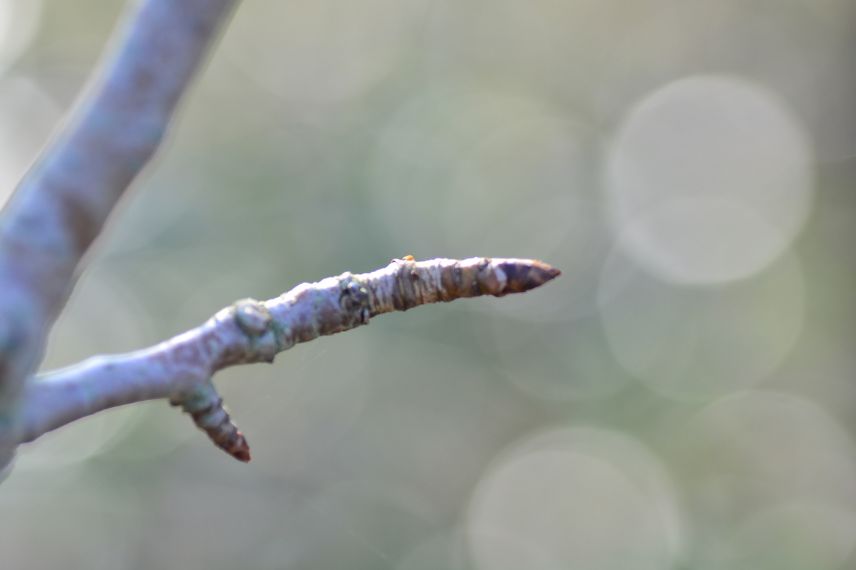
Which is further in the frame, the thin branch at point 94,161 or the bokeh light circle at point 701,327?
the bokeh light circle at point 701,327

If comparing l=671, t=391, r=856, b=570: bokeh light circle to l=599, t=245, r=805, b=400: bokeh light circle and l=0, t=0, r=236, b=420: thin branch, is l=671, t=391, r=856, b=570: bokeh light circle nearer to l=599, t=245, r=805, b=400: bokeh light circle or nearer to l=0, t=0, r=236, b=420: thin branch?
l=599, t=245, r=805, b=400: bokeh light circle

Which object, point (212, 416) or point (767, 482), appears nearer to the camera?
point (212, 416)

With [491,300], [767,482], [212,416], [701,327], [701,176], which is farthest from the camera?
[701,176]

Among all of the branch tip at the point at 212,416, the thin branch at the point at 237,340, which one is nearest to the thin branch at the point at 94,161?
the thin branch at the point at 237,340

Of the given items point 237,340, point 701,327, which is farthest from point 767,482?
point 237,340

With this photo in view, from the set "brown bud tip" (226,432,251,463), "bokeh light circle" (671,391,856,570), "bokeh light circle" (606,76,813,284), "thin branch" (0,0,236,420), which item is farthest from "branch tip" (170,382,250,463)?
"bokeh light circle" (606,76,813,284)

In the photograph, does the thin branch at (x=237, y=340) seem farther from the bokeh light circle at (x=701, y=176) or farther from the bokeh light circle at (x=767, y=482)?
the bokeh light circle at (x=701, y=176)

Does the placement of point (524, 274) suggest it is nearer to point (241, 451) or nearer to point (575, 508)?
point (241, 451)
